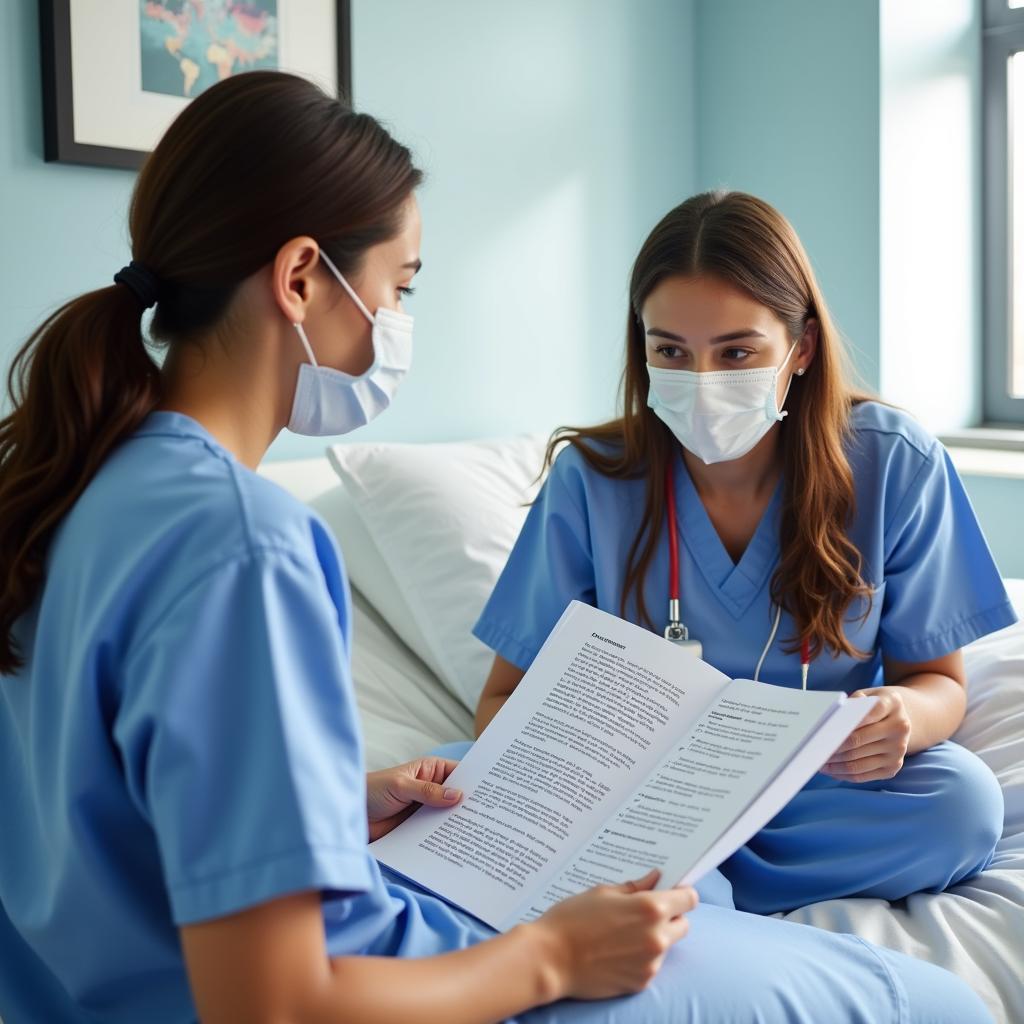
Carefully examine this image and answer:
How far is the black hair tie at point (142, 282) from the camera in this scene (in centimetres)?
83

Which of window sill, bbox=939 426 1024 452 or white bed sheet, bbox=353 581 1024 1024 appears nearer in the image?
white bed sheet, bbox=353 581 1024 1024

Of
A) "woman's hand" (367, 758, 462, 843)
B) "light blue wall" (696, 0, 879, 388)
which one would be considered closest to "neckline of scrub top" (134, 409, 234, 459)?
"woman's hand" (367, 758, 462, 843)

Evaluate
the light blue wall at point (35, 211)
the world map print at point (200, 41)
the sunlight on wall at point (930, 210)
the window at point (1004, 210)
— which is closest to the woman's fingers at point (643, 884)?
the light blue wall at point (35, 211)

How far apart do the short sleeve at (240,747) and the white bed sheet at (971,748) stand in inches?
26.8

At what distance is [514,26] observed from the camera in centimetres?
240

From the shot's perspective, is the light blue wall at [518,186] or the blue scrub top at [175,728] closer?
the blue scrub top at [175,728]

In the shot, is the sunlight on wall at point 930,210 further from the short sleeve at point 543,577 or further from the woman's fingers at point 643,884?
the woman's fingers at point 643,884

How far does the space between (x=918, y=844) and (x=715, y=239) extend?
2.35ft

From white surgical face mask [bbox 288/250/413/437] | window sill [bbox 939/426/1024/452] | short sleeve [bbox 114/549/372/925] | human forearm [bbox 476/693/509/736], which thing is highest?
white surgical face mask [bbox 288/250/413/437]

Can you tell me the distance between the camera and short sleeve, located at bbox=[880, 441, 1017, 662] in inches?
56.2

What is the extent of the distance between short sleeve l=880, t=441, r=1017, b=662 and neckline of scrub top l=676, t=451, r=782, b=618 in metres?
0.14

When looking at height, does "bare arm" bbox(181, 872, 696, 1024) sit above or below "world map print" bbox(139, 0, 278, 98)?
below

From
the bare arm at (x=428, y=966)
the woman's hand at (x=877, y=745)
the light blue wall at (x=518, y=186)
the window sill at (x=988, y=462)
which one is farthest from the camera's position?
the window sill at (x=988, y=462)

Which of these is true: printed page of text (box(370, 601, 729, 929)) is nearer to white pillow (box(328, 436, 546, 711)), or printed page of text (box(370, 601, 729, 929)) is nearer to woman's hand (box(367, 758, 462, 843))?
woman's hand (box(367, 758, 462, 843))
